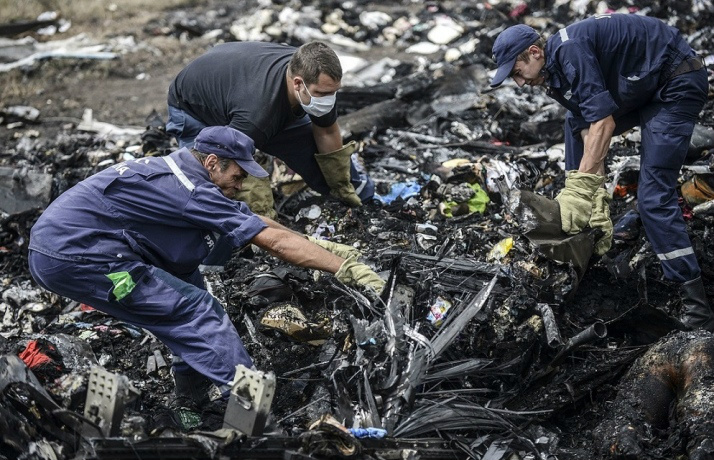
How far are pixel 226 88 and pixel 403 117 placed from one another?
120 inches

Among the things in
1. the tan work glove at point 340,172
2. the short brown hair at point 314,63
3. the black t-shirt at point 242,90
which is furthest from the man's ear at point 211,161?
the tan work glove at point 340,172

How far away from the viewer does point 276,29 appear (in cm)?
1128

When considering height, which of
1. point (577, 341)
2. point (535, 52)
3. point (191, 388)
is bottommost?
point (191, 388)

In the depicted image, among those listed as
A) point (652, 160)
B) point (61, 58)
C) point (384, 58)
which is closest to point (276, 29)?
point (384, 58)

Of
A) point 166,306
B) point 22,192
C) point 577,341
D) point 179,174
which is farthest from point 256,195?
point 577,341

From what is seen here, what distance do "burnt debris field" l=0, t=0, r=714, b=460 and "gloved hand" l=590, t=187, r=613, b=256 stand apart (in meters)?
0.12

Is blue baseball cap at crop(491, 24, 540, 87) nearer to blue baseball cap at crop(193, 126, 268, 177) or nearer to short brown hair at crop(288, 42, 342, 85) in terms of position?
short brown hair at crop(288, 42, 342, 85)

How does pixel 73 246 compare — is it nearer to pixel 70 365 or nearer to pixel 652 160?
pixel 70 365

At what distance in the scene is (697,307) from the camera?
4586 millimetres

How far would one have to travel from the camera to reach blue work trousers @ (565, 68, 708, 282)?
4562 millimetres

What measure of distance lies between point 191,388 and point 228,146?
1.36 m

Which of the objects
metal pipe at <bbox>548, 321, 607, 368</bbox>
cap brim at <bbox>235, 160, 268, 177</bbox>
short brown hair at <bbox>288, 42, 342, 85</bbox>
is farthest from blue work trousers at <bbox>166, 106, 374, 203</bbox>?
metal pipe at <bbox>548, 321, 607, 368</bbox>

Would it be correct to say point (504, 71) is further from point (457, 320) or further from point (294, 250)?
point (294, 250)

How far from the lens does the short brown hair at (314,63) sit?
15.5ft
